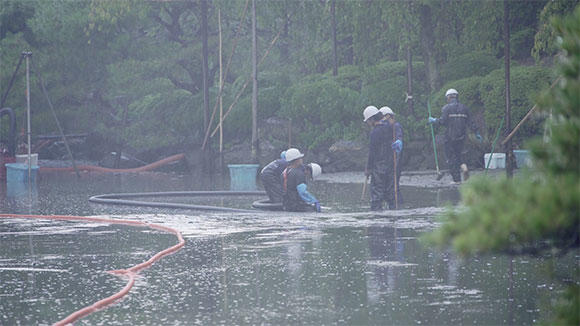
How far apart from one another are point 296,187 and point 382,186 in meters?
1.69

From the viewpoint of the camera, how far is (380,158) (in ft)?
52.3

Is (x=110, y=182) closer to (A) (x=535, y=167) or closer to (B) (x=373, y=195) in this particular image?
(B) (x=373, y=195)

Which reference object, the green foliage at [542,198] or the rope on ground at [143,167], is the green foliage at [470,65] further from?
the green foliage at [542,198]

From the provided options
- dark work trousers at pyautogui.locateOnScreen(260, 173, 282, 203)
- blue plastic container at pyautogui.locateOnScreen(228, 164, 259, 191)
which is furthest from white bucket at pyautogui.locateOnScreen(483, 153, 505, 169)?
dark work trousers at pyautogui.locateOnScreen(260, 173, 282, 203)

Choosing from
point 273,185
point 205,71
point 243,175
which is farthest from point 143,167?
point 273,185

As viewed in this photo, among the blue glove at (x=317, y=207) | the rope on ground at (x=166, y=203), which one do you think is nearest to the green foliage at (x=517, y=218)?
the blue glove at (x=317, y=207)

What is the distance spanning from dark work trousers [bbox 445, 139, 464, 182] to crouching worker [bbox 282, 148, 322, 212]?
622cm

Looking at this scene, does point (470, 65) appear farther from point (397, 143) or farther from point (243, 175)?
point (397, 143)

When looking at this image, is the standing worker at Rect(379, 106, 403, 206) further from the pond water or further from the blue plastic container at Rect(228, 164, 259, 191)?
the blue plastic container at Rect(228, 164, 259, 191)

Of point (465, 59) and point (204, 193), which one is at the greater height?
point (465, 59)

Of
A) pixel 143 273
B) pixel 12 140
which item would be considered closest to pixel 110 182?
pixel 12 140

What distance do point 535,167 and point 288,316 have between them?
155 inches

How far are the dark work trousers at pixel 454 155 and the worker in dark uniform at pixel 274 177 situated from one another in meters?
6.23

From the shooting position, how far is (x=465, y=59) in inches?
1066
